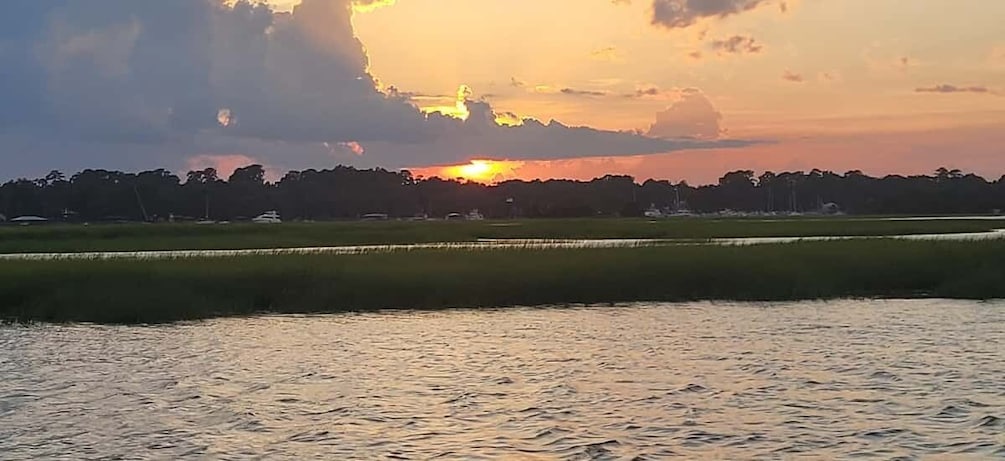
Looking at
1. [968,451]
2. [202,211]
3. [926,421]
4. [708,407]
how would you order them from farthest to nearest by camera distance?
[202,211]
[708,407]
[926,421]
[968,451]

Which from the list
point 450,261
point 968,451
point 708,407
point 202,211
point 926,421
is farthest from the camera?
point 202,211

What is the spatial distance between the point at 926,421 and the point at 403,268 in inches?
895

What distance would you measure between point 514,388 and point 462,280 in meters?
15.2

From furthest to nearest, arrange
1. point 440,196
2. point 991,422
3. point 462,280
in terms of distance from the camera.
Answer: point 440,196 < point 462,280 < point 991,422

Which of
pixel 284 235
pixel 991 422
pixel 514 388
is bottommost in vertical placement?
pixel 991 422

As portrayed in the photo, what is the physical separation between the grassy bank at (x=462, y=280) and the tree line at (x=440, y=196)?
9138 centimetres

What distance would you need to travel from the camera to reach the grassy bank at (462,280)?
30734 mm

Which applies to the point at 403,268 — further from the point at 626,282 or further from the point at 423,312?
the point at 626,282

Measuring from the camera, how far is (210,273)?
34.0 metres

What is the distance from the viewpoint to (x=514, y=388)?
19203 mm

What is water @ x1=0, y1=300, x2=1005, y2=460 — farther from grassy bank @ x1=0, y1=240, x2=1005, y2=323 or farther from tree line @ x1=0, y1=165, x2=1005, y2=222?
tree line @ x1=0, y1=165, x2=1005, y2=222

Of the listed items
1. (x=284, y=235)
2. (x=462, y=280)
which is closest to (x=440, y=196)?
(x=284, y=235)

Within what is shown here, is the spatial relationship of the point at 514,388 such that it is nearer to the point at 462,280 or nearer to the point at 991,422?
the point at 991,422

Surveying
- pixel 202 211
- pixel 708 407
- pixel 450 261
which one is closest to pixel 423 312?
pixel 450 261
